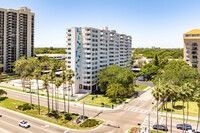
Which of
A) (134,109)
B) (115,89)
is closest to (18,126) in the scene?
(115,89)

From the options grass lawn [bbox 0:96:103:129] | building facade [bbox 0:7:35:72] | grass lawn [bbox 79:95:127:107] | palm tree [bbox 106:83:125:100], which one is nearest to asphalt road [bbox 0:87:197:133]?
grass lawn [bbox 0:96:103:129]

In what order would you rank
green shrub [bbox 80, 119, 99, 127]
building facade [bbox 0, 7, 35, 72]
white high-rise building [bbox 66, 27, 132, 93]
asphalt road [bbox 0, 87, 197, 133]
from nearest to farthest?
asphalt road [bbox 0, 87, 197, 133] < green shrub [bbox 80, 119, 99, 127] < white high-rise building [bbox 66, 27, 132, 93] < building facade [bbox 0, 7, 35, 72]

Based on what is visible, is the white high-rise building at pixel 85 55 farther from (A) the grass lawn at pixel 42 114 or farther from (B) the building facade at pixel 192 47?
(B) the building facade at pixel 192 47

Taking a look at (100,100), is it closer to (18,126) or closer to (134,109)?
(134,109)

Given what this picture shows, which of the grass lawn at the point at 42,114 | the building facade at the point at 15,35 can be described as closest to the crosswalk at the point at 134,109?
the grass lawn at the point at 42,114

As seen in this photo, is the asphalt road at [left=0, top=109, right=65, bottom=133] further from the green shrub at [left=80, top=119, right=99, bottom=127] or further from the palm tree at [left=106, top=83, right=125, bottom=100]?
the palm tree at [left=106, top=83, right=125, bottom=100]

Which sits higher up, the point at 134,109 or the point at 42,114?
the point at 134,109
